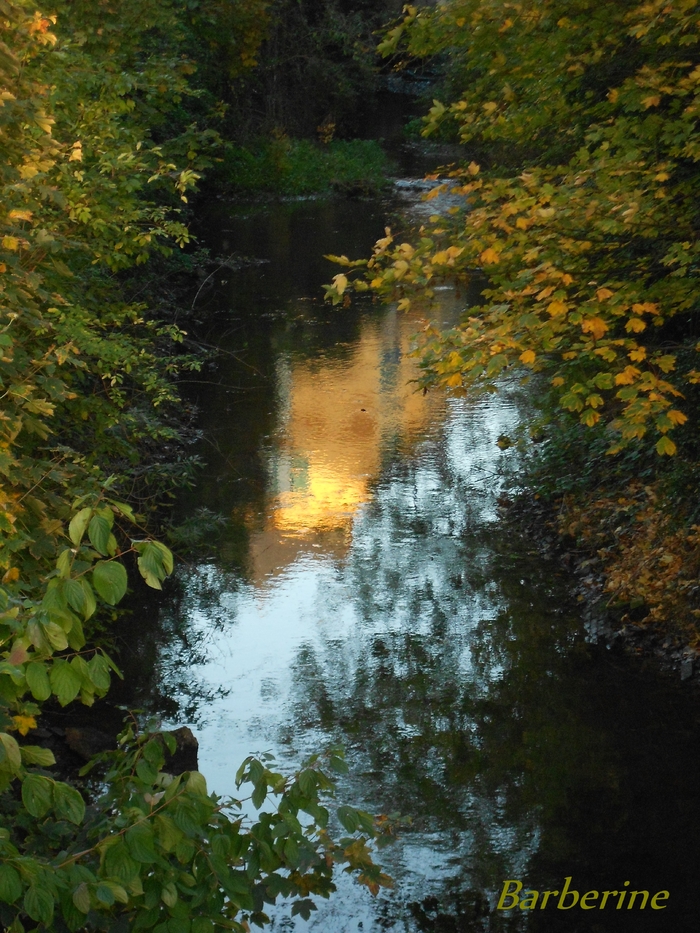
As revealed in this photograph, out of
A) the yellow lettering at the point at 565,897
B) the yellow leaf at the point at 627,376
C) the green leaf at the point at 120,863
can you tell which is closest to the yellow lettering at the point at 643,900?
the yellow lettering at the point at 565,897

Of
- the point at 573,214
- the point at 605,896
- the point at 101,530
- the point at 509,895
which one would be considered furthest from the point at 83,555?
the point at 605,896

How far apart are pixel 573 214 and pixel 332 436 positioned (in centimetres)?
831

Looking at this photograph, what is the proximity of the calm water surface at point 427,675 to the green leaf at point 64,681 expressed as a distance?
3869mm

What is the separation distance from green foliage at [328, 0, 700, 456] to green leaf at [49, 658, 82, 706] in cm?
347

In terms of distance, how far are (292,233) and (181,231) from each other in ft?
69.3

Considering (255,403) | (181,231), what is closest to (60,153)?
(181,231)

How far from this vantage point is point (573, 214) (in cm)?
608

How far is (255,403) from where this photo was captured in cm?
1568

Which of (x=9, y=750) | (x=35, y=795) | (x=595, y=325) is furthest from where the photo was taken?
(x=595, y=325)

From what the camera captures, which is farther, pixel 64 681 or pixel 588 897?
pixel 588 897

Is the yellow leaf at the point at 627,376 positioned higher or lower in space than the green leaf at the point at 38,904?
higher

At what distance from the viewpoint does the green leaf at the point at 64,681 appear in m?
2.70

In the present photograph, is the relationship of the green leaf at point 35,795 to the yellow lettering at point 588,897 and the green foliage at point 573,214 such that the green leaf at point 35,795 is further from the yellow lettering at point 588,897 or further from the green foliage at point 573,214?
the yellow lettering at point 588,897

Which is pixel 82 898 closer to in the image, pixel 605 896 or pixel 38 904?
pixel 38 904
